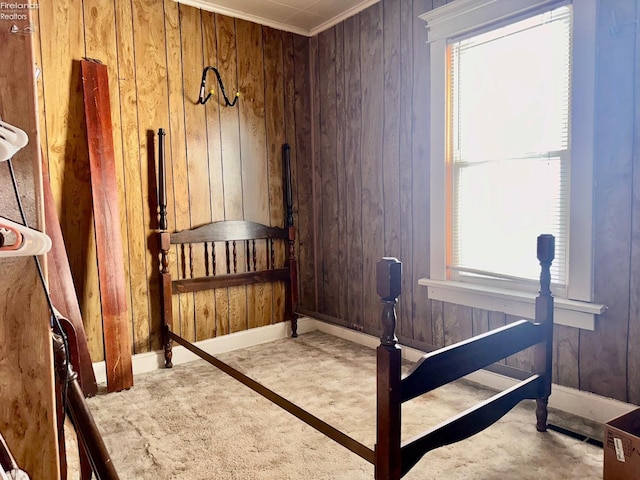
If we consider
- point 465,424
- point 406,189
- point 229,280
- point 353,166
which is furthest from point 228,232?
point 465,424

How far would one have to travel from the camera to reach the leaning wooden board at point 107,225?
2.73 meters

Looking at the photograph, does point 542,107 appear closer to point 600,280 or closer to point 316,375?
point 600,280

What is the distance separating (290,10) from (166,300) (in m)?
2.37

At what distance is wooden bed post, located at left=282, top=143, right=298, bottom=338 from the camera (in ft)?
12.2

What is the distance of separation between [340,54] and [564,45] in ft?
5.86

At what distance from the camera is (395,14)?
3.11 meters

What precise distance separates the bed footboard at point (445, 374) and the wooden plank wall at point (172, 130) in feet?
7.05

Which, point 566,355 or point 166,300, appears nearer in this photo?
point 566,355

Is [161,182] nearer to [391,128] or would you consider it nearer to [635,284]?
[391,128]

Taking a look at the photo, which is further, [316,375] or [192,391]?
[316,375]

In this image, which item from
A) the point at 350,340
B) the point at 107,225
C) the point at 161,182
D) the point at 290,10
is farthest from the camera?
the point at 350,340

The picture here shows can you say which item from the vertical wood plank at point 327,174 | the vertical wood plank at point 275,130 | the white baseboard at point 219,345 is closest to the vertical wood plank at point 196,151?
the white baseboard at point 219,345

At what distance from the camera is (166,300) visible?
10.3 feet

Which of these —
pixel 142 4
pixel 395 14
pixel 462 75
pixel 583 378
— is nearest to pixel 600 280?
pixel 583 378
